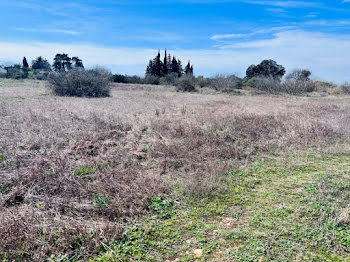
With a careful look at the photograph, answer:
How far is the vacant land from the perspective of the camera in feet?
8.59

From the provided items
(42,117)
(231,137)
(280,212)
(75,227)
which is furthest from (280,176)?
(42,117)

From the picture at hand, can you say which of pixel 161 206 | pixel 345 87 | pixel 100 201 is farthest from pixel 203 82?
pixel 100 201

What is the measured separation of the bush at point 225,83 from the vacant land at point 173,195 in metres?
19.4

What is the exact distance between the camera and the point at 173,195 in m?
3.77

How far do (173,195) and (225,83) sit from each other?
24.1 m

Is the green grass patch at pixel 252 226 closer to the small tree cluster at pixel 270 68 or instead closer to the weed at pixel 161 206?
the weed at pixel 161 206

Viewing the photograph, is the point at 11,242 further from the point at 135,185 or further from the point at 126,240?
the point at 135,185

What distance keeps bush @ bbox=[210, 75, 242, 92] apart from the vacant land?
764 inches

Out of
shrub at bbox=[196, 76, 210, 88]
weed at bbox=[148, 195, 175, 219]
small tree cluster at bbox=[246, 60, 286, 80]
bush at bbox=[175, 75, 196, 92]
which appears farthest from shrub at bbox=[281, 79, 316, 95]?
weed at bbox=[148, 195, 175, 219]

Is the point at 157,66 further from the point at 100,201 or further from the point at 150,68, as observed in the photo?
the point at 100,201

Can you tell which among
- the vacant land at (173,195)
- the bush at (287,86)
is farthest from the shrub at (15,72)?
the bush at (287,86)

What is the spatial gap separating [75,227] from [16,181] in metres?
1.72

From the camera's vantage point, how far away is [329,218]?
3141mm

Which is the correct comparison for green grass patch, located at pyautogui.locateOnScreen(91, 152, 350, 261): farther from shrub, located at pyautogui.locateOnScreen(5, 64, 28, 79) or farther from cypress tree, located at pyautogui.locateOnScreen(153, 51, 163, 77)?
cypress tree, located at pyautogui.locateOnScreen(153, 51, 163, 77)
